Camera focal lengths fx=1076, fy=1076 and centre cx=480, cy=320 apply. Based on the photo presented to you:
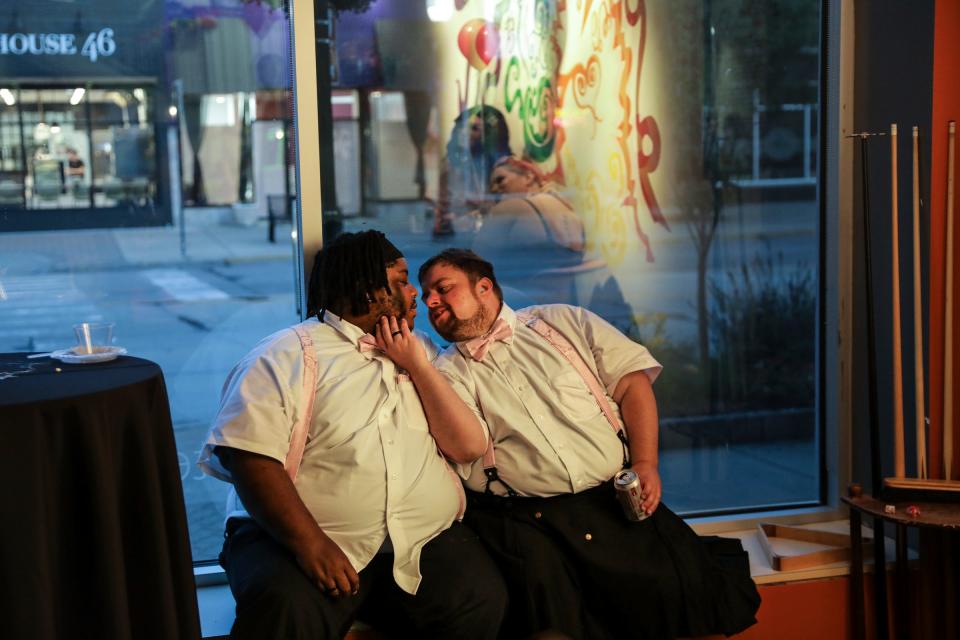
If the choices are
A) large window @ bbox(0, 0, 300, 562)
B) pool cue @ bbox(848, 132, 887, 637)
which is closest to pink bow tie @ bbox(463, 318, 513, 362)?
large window @ bbox(0, 0, 300, 562)

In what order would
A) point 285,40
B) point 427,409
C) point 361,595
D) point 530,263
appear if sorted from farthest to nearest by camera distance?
point 530,263 → point 285,40 → point 427,409 → point 361,595

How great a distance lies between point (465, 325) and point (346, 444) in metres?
0.48

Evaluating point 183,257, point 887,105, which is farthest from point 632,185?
point 183,257

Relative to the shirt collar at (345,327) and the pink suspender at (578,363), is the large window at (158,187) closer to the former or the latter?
the shirt collar at (345,327)

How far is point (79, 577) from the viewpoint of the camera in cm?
202

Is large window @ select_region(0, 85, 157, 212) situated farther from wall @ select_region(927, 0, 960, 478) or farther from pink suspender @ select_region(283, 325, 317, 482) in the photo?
wall @ select_region(927, 0, 960, 478)

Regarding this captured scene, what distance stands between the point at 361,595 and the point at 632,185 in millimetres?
1545

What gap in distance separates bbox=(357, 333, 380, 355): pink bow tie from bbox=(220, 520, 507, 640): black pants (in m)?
0.48

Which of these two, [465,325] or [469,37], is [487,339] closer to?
[465,325]

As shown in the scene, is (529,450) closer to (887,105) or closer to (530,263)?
(530,263)

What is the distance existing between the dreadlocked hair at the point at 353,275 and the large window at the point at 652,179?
1.53 feet

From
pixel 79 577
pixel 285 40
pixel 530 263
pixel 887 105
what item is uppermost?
pixel 285 40

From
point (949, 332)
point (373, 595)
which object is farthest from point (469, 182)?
point (949, 332)

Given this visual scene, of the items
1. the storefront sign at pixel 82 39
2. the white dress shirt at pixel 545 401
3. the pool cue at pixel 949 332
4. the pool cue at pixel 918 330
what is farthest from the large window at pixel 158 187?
the pool cue at pixel 949 332
